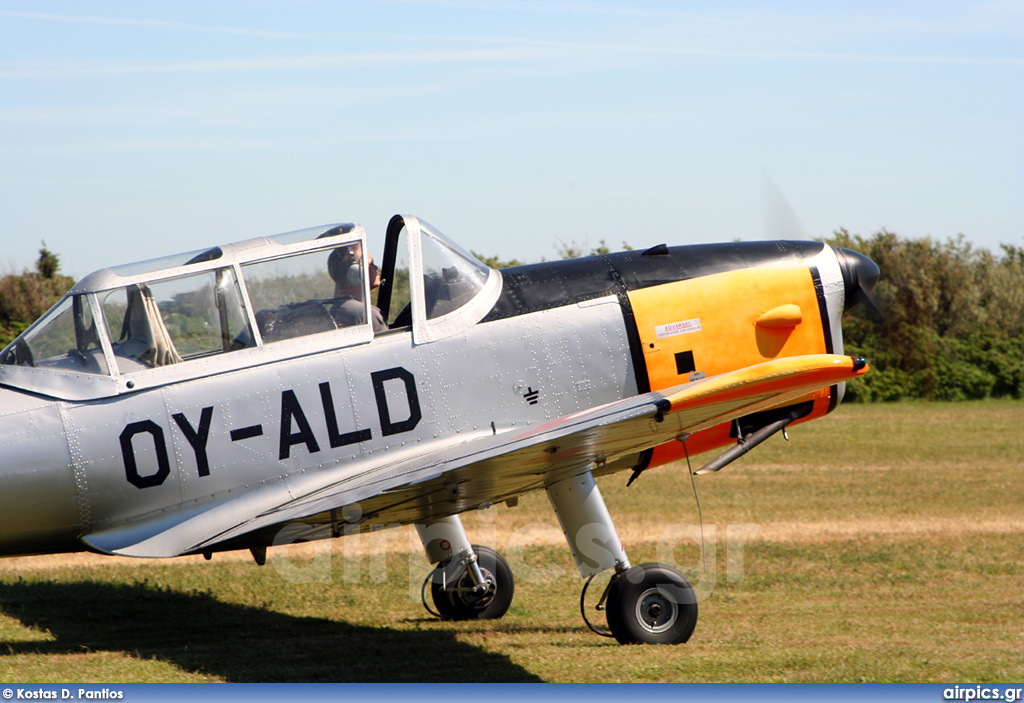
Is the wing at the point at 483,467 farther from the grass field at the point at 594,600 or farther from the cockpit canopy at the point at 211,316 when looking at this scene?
the grass field at the point at 594,600

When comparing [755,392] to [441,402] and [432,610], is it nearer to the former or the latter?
[441,402]

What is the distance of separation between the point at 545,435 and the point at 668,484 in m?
10.5

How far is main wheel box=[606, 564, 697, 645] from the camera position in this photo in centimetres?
635

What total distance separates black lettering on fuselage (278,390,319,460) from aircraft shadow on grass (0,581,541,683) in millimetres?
1476

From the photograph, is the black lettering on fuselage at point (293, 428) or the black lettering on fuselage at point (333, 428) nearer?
the black lettering on fuselage at point (293, 428)

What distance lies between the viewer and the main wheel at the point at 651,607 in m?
6.35

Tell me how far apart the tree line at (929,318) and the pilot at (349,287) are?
15.1 metres

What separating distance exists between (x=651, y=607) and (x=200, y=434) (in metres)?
3.13

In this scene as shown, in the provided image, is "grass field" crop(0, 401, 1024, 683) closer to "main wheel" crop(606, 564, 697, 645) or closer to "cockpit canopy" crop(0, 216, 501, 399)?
"main wheel" crop(606, 564, 697, 645)

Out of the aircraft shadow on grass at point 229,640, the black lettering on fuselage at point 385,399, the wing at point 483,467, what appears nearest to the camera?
the wing at point 483,467

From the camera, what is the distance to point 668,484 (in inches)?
598

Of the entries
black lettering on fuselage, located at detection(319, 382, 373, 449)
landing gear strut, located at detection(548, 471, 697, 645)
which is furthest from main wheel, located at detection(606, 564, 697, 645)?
black lettering on fuselage, located at detection(319, 382, 373, 449)

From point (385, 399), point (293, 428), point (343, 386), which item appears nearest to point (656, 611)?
point (385, 399)

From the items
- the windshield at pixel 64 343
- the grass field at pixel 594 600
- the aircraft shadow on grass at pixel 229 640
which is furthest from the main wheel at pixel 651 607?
the windshield at pixel 64 343
